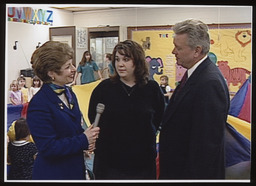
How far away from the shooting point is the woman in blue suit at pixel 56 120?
82.1 inches

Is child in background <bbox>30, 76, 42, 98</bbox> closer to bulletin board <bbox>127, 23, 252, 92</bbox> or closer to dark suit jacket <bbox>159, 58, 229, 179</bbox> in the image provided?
bulletin board <bbox>127, 23, 252, 92</bbox>

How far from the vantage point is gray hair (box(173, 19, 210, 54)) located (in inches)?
86.3

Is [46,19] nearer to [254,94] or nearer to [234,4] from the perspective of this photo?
[234,4]

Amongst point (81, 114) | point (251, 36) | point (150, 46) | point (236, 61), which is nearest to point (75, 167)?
point (81, 114)

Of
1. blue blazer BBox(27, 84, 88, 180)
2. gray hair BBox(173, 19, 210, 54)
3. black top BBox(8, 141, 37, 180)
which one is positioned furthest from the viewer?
black top BBox(8, 141, 37, 180)

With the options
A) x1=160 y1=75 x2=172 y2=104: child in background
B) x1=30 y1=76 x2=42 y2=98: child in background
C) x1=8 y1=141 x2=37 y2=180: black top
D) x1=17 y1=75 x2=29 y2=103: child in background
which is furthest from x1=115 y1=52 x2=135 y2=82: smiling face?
x1=8 y1=141 x2=37 y2=180: black top

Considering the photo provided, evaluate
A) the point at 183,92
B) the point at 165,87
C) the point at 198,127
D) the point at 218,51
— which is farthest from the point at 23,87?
the point at 218,51

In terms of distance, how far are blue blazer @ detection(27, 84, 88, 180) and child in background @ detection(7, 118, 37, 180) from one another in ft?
0.25

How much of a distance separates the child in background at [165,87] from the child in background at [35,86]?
784 mm

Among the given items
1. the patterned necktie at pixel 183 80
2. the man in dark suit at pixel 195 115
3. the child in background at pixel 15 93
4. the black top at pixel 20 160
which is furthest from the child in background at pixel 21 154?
the patterned necktie at pixel 183 80

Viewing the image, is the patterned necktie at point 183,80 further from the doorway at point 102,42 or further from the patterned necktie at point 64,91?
the patterned necktie at point 64,91

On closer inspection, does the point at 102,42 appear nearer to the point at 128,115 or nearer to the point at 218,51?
the point at 128,115

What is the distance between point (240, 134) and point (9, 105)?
5.10 feet

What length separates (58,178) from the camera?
7.35 ft
